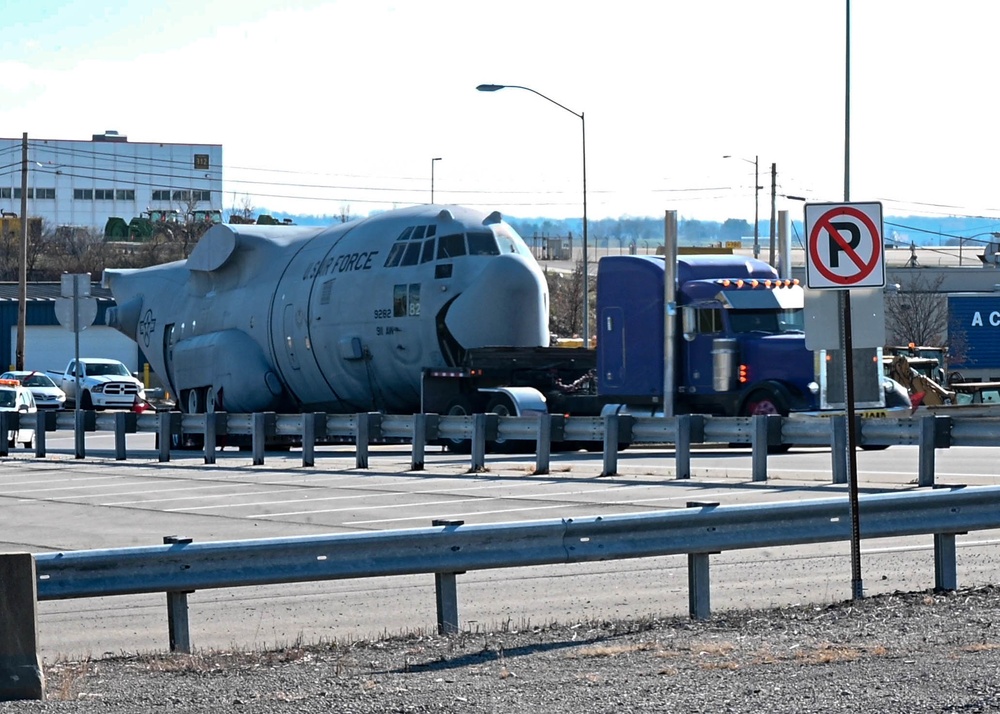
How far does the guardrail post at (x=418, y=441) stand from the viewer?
2180cm

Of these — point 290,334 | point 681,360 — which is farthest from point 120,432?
point 681,360

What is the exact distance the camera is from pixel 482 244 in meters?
26.8

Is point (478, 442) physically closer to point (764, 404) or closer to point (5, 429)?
point (764, 404)

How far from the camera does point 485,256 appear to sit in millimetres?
26688

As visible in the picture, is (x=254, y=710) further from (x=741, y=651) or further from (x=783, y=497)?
(x=783, y=497)

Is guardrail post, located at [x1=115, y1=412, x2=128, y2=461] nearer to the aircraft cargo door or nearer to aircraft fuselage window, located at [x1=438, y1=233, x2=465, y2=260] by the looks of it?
the aircraft cargo door

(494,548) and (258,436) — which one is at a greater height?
(494,548)

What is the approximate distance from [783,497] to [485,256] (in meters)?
12.0

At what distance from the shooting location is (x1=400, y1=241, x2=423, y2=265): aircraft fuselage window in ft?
89.4

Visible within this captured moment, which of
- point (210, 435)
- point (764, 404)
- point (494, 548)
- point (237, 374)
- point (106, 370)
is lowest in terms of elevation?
point (210, 435)

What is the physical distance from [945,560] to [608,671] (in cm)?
332

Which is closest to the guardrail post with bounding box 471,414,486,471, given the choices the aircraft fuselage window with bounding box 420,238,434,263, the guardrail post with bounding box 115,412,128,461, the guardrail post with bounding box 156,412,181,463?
the aircraft fuselage window with bounding box 420,238,434,263

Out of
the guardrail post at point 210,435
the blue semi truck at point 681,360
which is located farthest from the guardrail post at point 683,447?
the guardrail post at point 210,435

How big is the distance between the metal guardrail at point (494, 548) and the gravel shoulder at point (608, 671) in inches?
15.3
